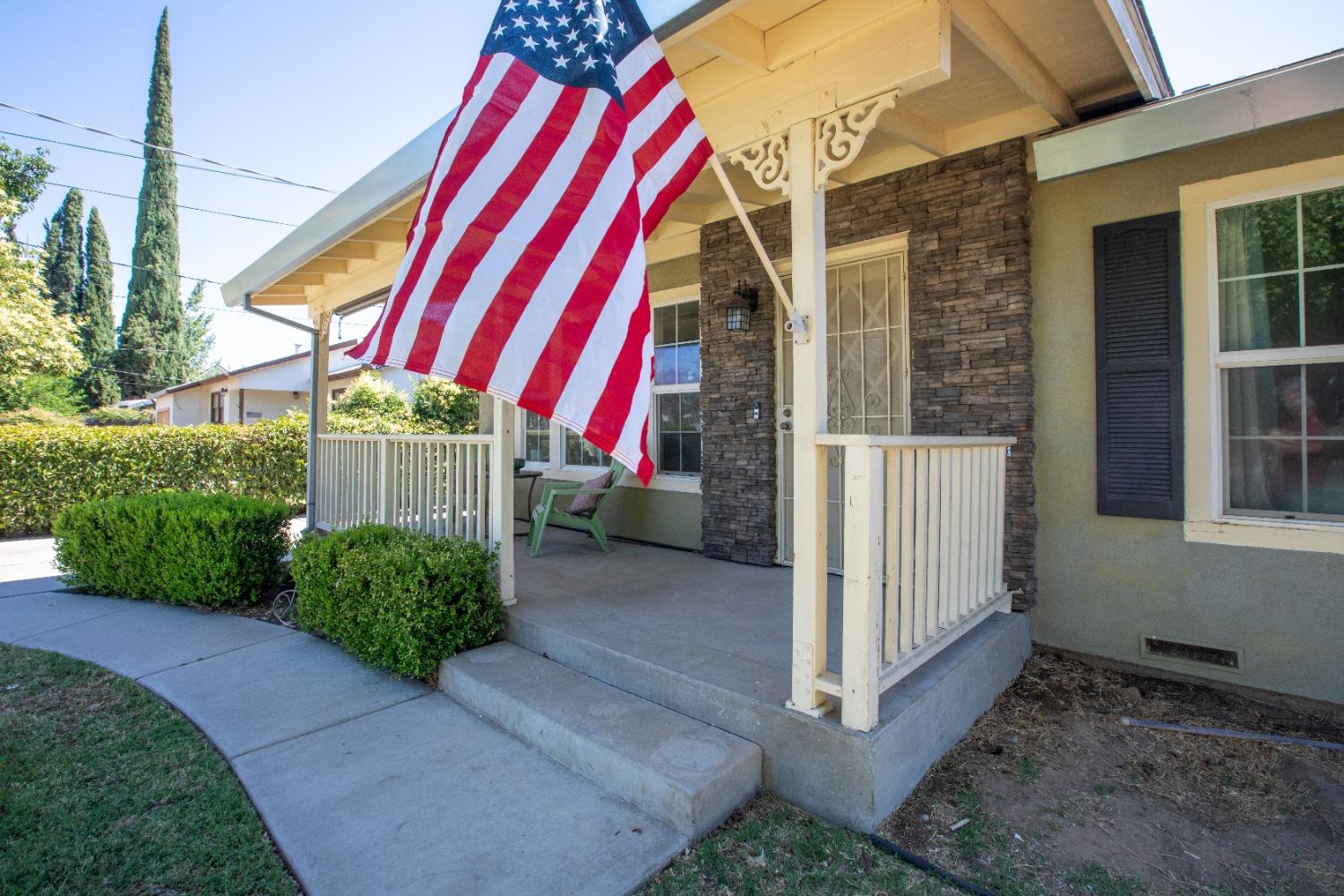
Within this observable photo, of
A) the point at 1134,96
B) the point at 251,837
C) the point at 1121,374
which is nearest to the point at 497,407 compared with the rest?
the point at 251,837

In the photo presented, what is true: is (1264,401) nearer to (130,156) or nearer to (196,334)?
(130,156)

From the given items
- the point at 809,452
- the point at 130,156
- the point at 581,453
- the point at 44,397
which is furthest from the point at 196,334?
the point at 809,452

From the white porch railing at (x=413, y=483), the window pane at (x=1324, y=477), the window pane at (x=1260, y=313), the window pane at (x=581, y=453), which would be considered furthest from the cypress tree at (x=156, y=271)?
the window pane at (x=1324, y=477)

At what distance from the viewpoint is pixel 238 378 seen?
2067 centimetres

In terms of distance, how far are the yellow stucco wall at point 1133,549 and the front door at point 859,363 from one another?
82cm

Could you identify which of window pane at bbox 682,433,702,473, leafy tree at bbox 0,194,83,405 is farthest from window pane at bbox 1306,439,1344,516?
leafy tree at bbox 0,194,83,405

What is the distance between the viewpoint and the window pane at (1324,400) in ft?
9.60

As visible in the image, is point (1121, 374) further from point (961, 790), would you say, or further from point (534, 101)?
point (534, 101)

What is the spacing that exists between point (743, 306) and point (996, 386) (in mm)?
1850

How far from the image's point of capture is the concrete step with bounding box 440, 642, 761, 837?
2143 mm

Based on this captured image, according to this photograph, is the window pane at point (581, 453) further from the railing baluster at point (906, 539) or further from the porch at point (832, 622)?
the railing baluster at point (906, 539)

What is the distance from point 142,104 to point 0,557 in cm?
2302

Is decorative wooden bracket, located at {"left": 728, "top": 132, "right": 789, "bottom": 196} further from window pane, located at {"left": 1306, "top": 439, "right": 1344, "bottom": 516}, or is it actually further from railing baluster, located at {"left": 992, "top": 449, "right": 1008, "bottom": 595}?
window pane, located at {"left": 1306, "top": 439, "right": 1344, "bottom": 516}

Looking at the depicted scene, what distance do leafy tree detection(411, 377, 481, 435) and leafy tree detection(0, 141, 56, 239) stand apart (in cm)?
896
